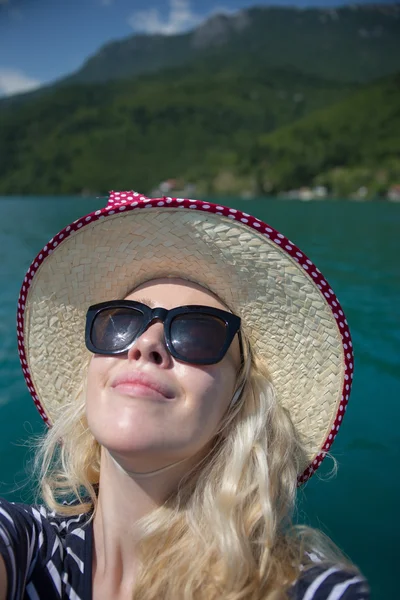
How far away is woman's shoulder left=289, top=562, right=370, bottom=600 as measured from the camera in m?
1.26

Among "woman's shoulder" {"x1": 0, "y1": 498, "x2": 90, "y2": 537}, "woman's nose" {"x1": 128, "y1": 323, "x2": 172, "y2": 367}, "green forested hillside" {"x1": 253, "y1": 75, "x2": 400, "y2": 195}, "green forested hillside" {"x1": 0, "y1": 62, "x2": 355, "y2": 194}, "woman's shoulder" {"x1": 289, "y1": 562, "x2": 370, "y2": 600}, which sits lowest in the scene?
"woman's shoulder" {"x1": 289, "y1": 562, "x2": 370, "y2": 600}

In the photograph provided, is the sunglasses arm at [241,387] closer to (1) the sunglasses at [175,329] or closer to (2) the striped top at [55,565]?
(1) the sunglasses at [175,329]

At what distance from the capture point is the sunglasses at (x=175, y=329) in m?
1.56

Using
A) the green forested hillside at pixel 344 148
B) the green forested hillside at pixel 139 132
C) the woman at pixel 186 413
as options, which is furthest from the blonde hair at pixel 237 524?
the green forested hillside at pixel 139 132

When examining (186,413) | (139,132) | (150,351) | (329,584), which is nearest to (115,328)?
(150,351)

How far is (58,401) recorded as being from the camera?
2.08m

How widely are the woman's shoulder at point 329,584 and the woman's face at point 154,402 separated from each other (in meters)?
0.43

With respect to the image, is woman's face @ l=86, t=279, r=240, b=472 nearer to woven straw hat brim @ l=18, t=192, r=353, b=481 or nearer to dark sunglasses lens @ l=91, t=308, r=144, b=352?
dark sunglasses lens @ l=91, t=308, r=144, b=352

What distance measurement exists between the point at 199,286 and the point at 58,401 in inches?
30.6

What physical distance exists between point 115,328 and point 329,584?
922mm

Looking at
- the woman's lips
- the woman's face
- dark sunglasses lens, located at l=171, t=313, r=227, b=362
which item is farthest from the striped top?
dark sunglasses lens, located at l=171, t=313, r=227, b=362

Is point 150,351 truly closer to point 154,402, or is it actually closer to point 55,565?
point 154,402

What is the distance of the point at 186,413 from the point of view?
1.46 m

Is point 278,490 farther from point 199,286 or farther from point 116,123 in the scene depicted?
point 116,123
